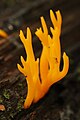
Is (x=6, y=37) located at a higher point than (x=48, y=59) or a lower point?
higher

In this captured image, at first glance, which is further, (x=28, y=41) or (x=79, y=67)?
(x=79, y=67)

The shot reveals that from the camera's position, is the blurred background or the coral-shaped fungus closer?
the coral-shaped fungus

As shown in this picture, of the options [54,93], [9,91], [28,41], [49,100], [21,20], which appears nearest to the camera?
[28,41]

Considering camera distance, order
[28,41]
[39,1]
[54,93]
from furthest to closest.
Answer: [39,1], [54,93], [28,41]

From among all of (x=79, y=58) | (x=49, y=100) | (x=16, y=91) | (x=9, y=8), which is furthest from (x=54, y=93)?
(x=9, y=8)

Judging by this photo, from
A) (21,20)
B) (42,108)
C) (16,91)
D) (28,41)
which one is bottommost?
(42,108)

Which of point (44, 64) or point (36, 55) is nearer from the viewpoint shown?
point (44, 64)

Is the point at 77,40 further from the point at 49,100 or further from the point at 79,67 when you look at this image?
the point at 49,100

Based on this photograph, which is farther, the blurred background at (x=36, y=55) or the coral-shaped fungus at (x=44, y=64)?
the blurred background at (x=36, y=55)
